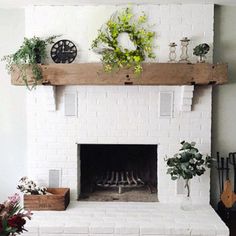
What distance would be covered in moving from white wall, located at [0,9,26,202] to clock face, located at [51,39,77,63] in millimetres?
416

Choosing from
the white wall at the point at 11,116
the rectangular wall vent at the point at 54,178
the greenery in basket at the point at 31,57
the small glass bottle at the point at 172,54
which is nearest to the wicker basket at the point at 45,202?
the rectangular wall vent at the point at 54,178

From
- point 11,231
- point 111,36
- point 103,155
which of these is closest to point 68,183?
point 103,155

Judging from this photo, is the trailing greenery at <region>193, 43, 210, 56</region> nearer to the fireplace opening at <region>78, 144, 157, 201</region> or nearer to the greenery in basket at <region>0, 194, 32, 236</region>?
Answer: the fireplace opening at <region>78, 144, 157, 201</region>

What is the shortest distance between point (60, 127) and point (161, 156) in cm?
104

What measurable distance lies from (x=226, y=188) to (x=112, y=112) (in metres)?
1.33

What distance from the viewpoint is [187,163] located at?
10.5 feet

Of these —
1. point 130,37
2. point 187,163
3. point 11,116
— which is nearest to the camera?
point 187,163

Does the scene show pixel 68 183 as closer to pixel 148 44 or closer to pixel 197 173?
pixel 197 173

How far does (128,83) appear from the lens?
10.6 feet

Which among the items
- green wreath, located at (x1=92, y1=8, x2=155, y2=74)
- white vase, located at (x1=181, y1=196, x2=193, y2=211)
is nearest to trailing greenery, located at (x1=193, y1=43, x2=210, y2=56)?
green wreath, located at (x1=92, y1=8, x2=155, y2=74)

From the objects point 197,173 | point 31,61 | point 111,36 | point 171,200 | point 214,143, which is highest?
point 111,36

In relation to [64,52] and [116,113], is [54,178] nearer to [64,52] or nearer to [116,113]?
[116,113]

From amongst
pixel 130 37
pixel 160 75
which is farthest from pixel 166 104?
Result: pixel 130 37

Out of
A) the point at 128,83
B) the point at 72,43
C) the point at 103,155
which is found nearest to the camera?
the point at 128,83
